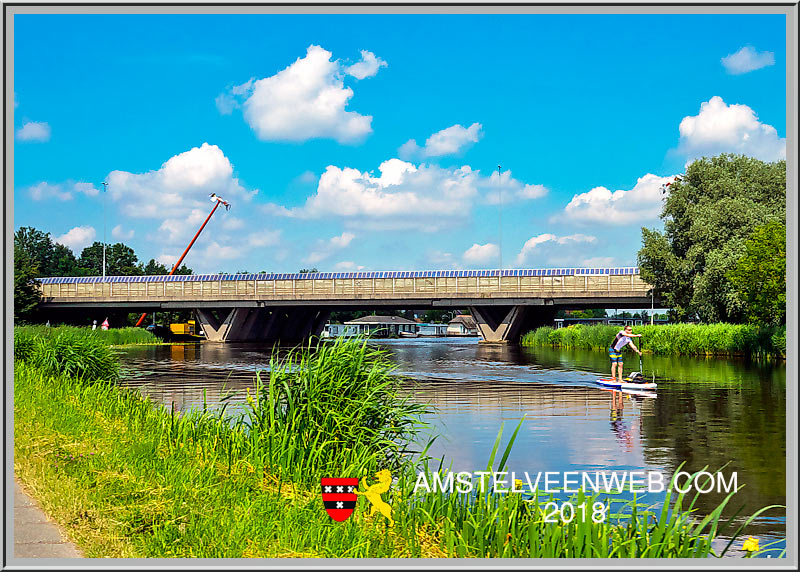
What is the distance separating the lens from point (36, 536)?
584 centimetres

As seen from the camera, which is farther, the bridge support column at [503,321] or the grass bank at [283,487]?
the bridge support column at [503,321]

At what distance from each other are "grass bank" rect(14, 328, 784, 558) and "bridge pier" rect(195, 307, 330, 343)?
64398mm

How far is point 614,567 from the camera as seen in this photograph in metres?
4.45

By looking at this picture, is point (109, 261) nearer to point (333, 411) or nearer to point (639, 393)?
point (639, 393)

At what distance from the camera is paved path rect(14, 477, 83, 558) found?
5.47 meters

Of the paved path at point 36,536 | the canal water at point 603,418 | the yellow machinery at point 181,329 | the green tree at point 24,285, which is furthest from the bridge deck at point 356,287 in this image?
the paved path at point 36,536

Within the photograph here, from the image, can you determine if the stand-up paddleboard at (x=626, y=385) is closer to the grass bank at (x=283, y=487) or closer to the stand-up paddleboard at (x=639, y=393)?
the stand-up paddleboard at (x=639, y=393)

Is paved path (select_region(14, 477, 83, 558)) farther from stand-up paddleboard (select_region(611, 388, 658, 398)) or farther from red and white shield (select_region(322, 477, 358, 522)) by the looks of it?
stand-up paddleboard (select_region(611, 388, 658, 398))

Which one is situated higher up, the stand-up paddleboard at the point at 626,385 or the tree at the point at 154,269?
the tree at the point at 154,269

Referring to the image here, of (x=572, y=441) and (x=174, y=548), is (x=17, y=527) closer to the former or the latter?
(x=174, y=548)

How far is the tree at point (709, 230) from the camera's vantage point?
48.3 m

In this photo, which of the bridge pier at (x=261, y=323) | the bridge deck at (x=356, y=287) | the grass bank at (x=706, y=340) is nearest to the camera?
the grass bank at (x=706, y=340)

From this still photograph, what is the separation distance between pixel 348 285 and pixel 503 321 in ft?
50.3

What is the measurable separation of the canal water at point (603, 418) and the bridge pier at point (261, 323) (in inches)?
1650
